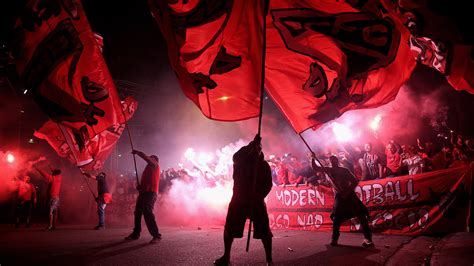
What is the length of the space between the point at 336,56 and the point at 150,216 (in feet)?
17.6

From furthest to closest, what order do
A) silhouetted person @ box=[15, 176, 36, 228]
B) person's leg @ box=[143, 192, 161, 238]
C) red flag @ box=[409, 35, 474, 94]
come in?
1. silhouetted person @ box=[15, 176, 36, 228]
2. person's leg @ box=[143, 192, 161, 238]
3. red flag @ box=[409, 35, 474, 94]

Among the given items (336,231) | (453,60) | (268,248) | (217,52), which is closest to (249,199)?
(268,248)

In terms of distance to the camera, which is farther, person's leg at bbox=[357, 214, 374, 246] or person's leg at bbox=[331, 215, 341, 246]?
person's leg at bbox=[331, 215, 341, 246]

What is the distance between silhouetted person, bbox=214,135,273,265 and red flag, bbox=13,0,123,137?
4.63 meters

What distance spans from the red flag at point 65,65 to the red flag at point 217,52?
2670 millimetres

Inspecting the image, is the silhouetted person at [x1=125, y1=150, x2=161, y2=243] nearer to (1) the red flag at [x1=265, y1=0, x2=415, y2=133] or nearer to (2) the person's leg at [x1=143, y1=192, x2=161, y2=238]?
(2) the person's leg at [x1=143, y1=192, x2=161, y2=238]

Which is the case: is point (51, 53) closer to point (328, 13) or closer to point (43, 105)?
point (43, 105)

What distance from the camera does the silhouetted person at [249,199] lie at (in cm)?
463

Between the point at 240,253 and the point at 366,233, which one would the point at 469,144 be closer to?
the point at 366,233

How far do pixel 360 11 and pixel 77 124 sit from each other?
7.04 metres

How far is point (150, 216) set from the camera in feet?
24.2

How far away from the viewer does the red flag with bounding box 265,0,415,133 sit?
570cm

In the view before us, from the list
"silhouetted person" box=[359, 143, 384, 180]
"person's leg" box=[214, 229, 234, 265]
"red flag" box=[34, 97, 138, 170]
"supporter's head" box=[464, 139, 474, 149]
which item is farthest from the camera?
"red flag" box=[34, 97, 138, 170]

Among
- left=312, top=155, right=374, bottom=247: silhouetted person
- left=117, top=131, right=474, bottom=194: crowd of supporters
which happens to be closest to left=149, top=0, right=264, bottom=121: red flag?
left=312, top=155, right=374, bottom=247: silhouetted person
